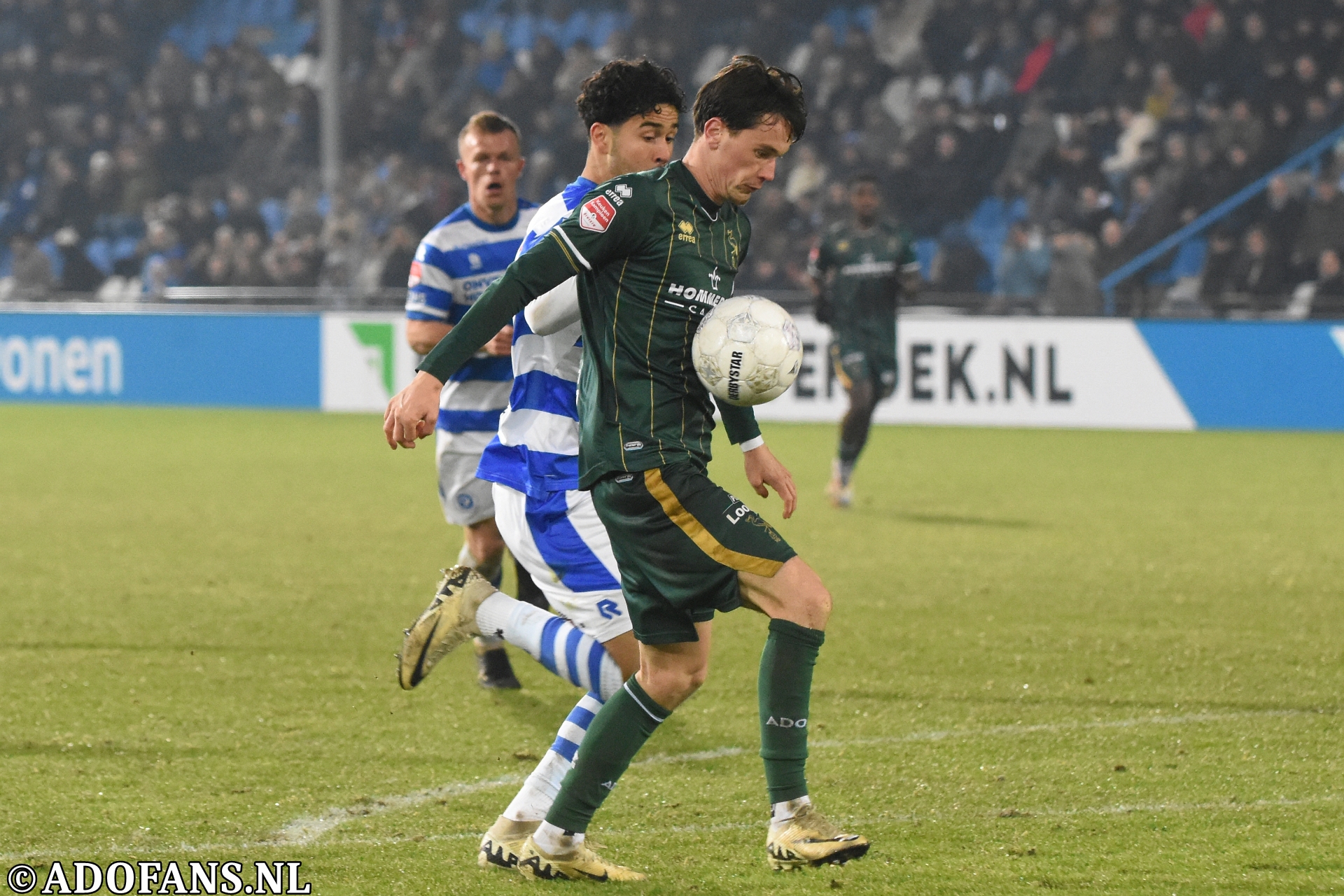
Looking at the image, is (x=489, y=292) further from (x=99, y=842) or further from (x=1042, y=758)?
(x=1042, y=758)

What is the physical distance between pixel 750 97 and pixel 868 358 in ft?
25.4

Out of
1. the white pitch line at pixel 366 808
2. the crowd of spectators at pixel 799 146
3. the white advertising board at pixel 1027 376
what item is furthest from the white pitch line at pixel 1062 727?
the crowd of spectators at pixel 799 146

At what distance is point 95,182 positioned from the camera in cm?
2278

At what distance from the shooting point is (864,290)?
37.3 feet

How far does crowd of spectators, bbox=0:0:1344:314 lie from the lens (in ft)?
57.5

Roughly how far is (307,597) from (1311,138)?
44.5 ft

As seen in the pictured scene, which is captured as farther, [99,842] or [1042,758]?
[1042,758]

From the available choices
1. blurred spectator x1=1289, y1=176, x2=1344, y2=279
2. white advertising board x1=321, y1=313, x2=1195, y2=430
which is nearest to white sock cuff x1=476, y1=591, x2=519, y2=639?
white advertising board x1=321, y1=313, x2=1195, y2=430

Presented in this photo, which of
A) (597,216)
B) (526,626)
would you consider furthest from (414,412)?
(526,626)

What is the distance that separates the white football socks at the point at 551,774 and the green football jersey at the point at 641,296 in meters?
0.65

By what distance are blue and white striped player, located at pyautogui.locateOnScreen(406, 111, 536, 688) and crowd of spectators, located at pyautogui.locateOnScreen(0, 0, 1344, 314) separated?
33.4ft

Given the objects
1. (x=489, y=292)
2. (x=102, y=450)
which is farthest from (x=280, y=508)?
(x=489, y=292)

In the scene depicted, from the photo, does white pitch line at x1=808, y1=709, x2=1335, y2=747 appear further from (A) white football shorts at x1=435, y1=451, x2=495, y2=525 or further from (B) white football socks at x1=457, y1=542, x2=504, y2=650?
(A) white football shorts at x1=435, y1=451, x2=495, y2=525

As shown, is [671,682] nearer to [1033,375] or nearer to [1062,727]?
[1062,727]
